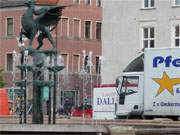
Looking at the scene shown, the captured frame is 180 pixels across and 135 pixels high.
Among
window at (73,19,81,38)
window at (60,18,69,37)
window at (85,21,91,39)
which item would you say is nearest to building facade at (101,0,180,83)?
window at (60,18,69,37)

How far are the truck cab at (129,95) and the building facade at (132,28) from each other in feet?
71.8

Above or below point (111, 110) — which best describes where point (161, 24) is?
above

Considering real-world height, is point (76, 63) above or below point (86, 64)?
above

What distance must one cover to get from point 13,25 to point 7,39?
1.88 m

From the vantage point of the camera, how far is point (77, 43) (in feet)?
268

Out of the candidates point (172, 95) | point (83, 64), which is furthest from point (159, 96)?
point (83, 64)

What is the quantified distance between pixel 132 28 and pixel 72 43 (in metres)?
19.1

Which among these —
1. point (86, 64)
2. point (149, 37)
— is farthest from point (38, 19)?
point (86, 64)

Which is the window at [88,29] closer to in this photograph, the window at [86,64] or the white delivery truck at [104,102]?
the window at [86,64]

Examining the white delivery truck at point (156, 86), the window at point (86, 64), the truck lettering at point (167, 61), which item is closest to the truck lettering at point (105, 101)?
the white delivery truck at point (156, 86)

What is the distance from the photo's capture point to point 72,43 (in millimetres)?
80875

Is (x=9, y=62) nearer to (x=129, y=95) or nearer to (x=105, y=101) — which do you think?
(x=105, y=101)

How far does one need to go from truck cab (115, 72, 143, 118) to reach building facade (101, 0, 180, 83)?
862 inches

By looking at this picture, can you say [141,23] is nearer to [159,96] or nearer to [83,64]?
[83,64]
